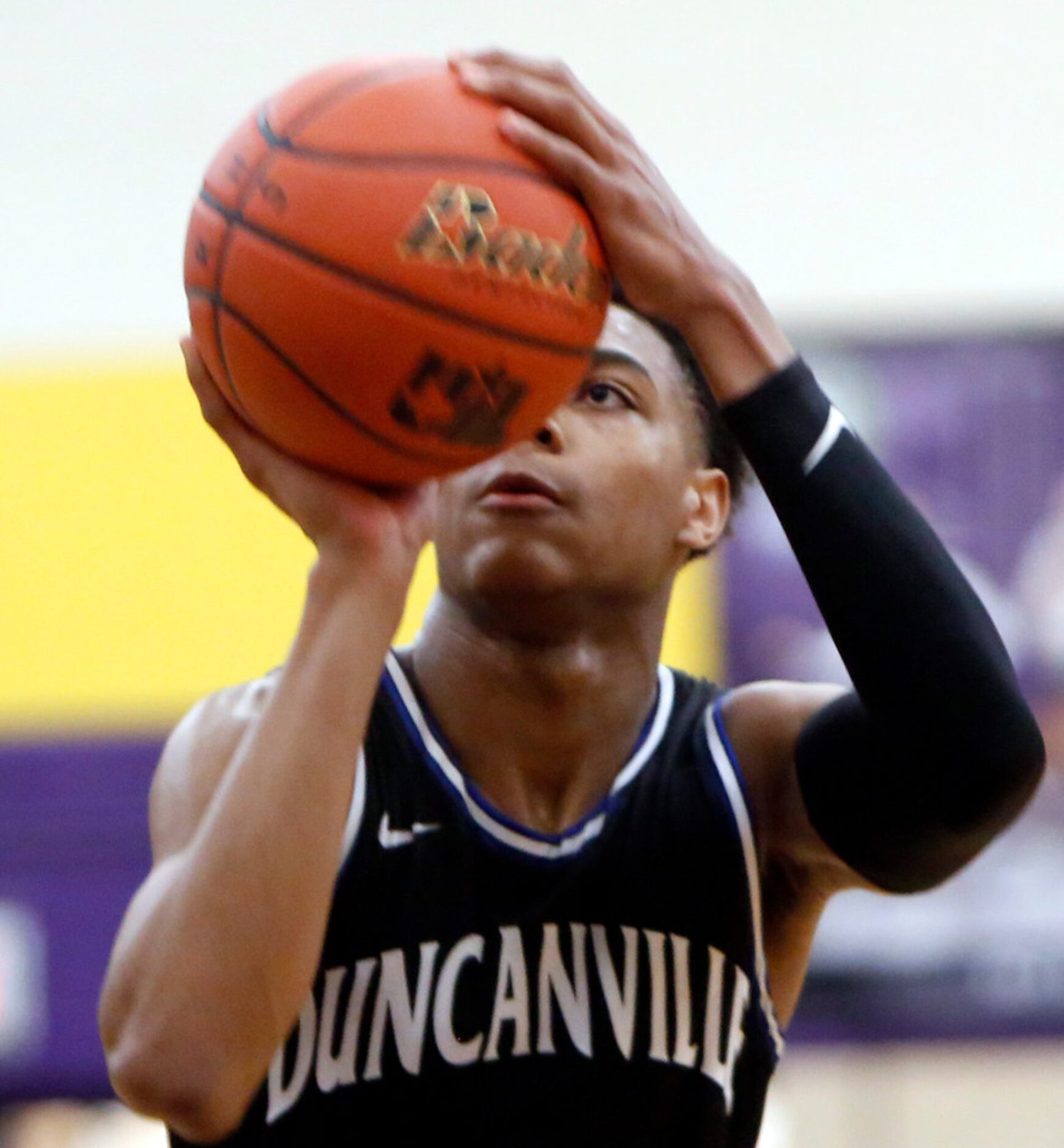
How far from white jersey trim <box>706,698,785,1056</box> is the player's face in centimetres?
19

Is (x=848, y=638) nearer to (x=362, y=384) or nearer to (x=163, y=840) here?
(x=362, y=384)

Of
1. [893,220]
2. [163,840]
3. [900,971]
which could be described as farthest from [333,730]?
[893,220]

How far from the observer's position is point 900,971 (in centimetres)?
395

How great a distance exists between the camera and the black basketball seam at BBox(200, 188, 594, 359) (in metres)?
1.44

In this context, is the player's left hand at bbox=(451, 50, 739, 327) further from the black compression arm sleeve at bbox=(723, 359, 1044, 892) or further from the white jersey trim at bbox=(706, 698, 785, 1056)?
the white jersey trim at bbox=(706, 698, 785, 1056)

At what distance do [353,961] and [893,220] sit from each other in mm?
3311

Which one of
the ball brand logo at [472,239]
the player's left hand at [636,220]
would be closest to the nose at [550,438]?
the player's left hand at [636,220]

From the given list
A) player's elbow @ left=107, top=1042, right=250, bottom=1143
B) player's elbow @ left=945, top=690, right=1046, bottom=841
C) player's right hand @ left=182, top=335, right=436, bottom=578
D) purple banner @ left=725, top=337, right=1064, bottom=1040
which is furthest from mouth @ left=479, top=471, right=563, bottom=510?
purple banner @ left=725, top=337, right=1064, bottom=1040

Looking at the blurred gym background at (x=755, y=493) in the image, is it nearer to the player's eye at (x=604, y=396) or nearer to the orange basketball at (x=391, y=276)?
the player's eye at (x=604, y=396)

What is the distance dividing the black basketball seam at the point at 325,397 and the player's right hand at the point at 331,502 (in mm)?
68

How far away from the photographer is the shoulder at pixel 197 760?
1.59m

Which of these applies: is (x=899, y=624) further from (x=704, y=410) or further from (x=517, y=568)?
(x=704, y=410)

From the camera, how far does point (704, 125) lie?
464cm

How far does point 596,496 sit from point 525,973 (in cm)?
46
